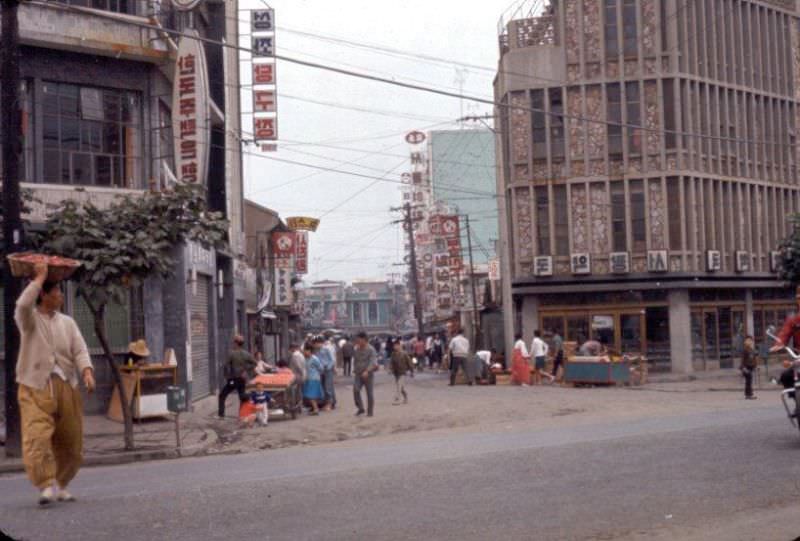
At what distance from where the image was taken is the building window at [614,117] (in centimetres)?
4628

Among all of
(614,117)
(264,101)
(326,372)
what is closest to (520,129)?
(614,117)

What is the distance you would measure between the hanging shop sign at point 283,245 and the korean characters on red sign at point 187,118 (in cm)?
2568

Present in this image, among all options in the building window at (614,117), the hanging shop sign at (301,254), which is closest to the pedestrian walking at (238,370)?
the building window at (614,117)

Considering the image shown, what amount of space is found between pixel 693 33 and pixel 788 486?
39.2m

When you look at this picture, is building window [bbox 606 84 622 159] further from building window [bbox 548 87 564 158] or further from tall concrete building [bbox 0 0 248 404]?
tall concrete building [bbox 0 0 248 404]

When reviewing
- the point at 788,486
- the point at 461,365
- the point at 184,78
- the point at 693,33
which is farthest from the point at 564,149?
the point at 788,486

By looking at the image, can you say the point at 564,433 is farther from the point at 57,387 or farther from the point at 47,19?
the point at 47,19

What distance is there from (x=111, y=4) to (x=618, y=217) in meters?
27.6

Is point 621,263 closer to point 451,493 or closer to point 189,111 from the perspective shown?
point 189,111

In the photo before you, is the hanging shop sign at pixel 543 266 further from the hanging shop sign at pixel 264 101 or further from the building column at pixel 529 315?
the hanging shop sign at pixel 264 101

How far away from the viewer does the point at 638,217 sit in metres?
46.9

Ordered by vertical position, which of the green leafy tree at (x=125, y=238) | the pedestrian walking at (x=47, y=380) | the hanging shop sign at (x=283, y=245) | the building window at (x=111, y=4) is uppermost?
the building window at (x=111, y=4)

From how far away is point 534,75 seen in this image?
4691 centimetres

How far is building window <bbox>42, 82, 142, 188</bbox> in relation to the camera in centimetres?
2294
